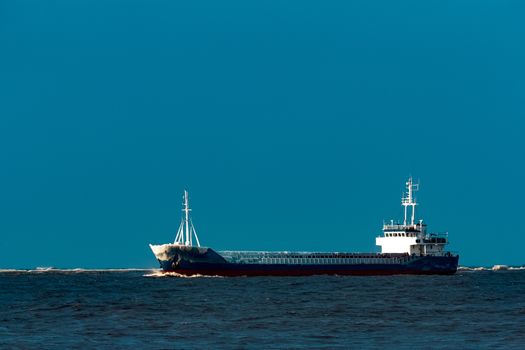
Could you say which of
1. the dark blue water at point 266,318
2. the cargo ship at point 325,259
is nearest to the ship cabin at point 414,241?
the cargo ship at point 325,259

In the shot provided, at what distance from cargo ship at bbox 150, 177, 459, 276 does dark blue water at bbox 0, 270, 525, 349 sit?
88.9 ft

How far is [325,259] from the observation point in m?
110

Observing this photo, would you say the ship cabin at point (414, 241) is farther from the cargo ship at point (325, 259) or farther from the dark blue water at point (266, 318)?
the dark blue water at point (266, 318)

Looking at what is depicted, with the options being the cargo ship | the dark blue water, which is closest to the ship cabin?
the cargo ship

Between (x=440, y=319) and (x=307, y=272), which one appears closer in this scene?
(x=440, y=319)

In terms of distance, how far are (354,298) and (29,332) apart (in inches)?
1103

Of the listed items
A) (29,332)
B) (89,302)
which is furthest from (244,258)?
(29,332)

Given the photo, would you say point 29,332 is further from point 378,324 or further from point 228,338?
point 378,324

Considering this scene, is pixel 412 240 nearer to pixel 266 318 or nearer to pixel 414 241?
pixel 414 241

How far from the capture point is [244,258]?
109 meters

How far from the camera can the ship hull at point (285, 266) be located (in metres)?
103

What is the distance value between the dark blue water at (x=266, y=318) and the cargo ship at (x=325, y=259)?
88.9ft

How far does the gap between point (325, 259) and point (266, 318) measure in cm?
6179

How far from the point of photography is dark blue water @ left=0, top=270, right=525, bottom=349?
38.9 m
